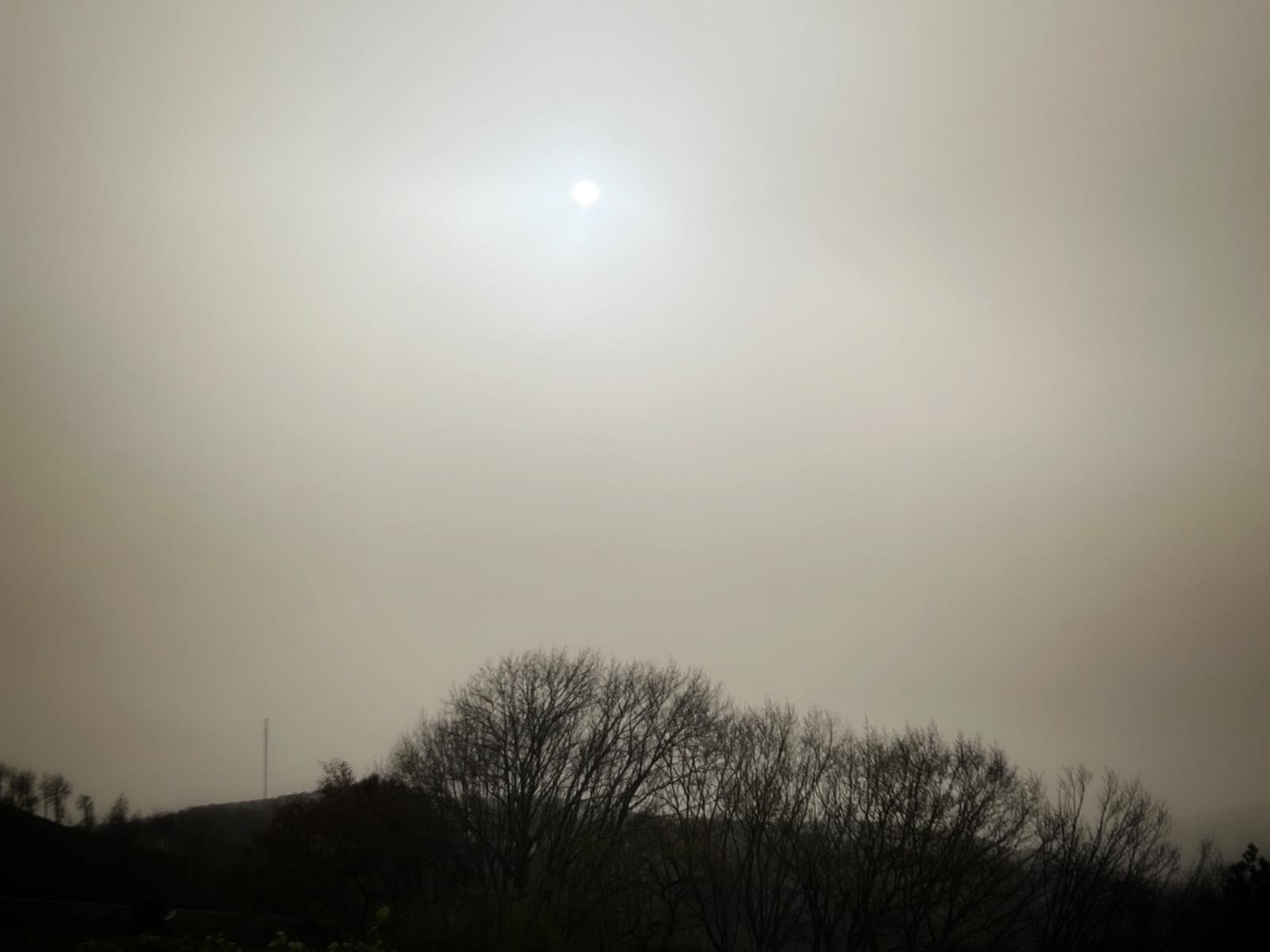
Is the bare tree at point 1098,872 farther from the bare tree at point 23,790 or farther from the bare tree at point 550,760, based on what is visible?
the bare tree at point 23,790

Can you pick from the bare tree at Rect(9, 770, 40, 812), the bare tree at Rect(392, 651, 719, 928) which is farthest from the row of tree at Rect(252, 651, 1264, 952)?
the bare tree at Rect(9, 770, 40, 812)

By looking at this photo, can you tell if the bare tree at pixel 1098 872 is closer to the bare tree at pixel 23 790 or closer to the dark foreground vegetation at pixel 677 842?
the dark foreground vegetation at pixel 677 842

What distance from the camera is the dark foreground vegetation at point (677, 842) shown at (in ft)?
127

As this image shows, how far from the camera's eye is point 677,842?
40406 millimetres

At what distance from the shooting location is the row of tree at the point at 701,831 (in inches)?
1524

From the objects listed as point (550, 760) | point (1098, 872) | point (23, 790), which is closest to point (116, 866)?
point (23, 790)

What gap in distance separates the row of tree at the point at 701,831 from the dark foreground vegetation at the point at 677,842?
5.2 inches

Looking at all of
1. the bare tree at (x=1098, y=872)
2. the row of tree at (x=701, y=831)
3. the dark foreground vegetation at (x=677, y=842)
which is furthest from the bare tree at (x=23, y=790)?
the bare tree at (x=1098, y=872)

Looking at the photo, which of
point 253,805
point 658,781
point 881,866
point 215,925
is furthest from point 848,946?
point 253,805

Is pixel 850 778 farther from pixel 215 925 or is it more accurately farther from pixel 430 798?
pixel 215 925

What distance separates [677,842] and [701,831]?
238 cm

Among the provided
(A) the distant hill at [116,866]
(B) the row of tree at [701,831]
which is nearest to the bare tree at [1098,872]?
(B) the row of tree at [701,831]

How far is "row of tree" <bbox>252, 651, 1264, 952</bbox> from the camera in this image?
1524 inches

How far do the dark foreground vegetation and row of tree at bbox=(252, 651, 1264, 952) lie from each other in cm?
13
